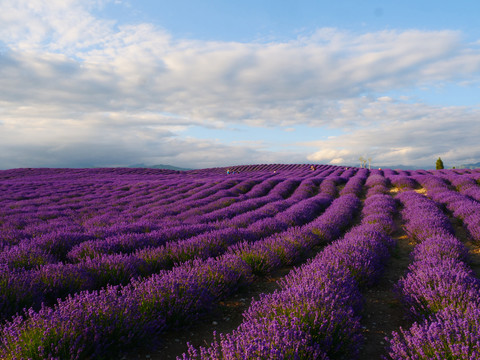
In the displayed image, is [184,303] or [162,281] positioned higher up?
[162,281]

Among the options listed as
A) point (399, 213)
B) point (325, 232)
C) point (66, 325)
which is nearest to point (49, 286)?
point (66, 325)

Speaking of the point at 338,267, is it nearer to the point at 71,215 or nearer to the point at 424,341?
the point at 424,341

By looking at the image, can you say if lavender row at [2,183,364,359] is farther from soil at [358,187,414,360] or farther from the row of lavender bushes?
soil at [358,187,414,360]

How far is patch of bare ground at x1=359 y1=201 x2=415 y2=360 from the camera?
2418 millimetres

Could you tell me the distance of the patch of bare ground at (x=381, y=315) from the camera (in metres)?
2.42

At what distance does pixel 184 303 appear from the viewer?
272 centimetres

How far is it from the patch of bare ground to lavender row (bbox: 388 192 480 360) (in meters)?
0.13

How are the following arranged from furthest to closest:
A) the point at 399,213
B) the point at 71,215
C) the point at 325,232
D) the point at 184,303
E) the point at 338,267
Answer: the point at 71,215 → the point at 399,213 → the point at 325,232 → the point at 338,267 → the point at 184,303

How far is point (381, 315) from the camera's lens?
2.98m

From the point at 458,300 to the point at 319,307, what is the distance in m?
1.22

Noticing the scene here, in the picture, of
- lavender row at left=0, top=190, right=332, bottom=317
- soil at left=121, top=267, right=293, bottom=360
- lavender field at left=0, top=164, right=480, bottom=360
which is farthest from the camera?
lavender row at left=0, top=190, right=332, bottom=317

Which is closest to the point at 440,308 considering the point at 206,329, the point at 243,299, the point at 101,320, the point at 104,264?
the point at 243,299

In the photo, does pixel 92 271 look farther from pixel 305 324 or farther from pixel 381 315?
pixel 381 315

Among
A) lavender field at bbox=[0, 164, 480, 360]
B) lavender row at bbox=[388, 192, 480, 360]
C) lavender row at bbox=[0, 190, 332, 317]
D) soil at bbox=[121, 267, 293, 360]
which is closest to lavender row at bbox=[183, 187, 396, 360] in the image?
lavender field at bbox=[0, 164, 480, 360]
